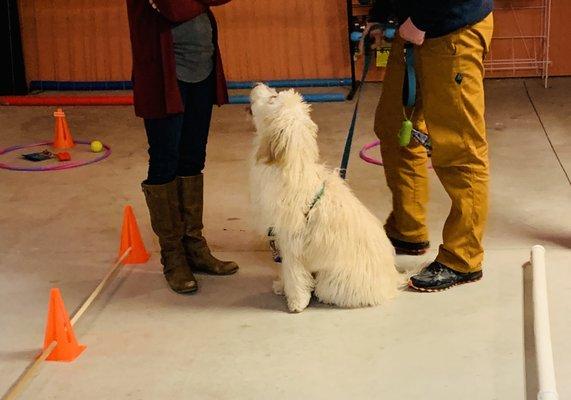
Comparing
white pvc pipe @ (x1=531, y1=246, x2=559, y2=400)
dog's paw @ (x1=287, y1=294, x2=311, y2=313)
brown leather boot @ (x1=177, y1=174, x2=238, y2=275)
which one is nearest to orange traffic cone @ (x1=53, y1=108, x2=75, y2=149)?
brown leather boot @ (x1=177, y1=174, x2=238, y2=275)

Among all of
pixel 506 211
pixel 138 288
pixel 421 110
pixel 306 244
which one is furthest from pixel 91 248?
pixel 506 211

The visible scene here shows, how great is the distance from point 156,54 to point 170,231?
789 millimetres

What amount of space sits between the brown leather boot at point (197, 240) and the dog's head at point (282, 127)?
0.55 meters

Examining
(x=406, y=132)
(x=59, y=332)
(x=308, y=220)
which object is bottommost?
(x=59, y=332)

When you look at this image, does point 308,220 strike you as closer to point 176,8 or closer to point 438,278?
point 438,278

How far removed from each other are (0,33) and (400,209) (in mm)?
5071

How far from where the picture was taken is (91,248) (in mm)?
3926

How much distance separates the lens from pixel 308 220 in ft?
10.1

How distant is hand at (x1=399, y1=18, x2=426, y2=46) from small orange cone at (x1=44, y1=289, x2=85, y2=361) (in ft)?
5.55

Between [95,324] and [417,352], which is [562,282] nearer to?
[417,352]

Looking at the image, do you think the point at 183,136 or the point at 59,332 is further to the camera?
the point at 183,136

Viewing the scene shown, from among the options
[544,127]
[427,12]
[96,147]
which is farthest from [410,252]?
[96,147]

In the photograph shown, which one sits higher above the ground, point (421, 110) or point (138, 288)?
point (421, 110)

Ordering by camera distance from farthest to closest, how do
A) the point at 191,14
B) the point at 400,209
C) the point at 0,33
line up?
the point at 0,33 → the point at 400,209 → the point at 191,14
